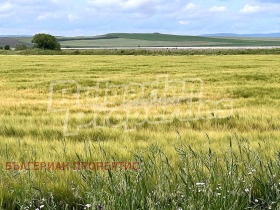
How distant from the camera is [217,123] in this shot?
852cm

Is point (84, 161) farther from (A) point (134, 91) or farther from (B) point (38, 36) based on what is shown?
(B) point (38, 36)

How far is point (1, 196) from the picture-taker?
3.21 metres

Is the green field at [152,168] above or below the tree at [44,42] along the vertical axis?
below

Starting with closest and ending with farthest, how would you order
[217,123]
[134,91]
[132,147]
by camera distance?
[132,147] < [217,123] < [134,91]

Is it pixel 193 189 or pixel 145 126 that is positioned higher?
pixel 193 189

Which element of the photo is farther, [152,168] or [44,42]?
[44,42]

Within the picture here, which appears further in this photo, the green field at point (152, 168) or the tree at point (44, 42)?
the tree at point (44, 42)

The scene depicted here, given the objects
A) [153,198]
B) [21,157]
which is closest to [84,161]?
[21,157]

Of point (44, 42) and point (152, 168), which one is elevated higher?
point (44, 42)

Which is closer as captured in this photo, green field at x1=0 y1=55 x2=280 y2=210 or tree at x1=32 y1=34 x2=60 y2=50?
green field at x1=0 y1=55 x2=280 y2=210

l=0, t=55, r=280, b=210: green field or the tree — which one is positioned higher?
the tree

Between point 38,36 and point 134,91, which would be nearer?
point 134,91

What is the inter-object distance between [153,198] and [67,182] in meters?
0.98

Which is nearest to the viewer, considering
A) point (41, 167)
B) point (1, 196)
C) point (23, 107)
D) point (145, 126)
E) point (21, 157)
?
point (1, 196)
